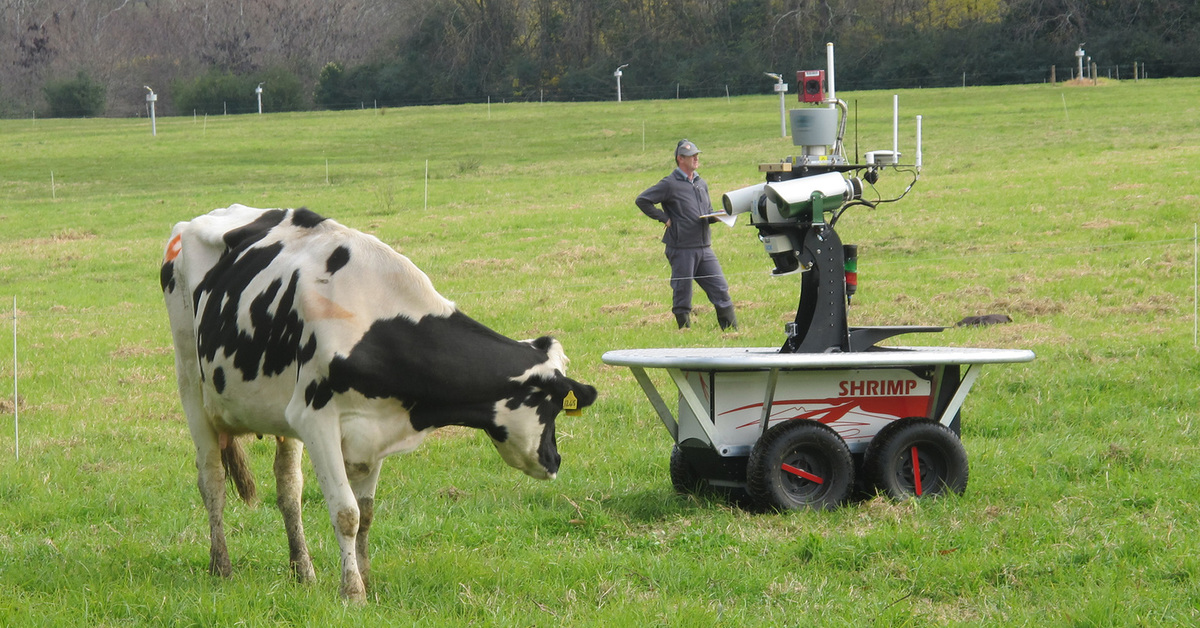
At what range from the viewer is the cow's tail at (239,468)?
6652 millimetres

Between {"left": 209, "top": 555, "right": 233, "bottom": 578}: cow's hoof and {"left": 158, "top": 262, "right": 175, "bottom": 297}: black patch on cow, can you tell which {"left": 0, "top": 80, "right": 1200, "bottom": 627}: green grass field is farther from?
{"left": 158, "top": 262, "right": 175, "bottom": 297}: black patch on cow

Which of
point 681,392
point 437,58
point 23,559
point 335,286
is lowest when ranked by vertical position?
point 23,559

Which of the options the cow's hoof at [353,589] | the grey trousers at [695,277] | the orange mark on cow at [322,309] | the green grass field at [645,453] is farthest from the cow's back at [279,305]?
the grey trousers at [695,277]

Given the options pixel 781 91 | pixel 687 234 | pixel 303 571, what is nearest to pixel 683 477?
pixel 303 571

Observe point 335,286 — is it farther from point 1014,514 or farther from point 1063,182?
point 1063,182

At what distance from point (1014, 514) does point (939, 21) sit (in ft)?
291

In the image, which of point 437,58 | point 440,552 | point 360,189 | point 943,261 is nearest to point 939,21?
point 437,58

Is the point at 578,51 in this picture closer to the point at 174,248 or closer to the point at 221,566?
the point at 174,248

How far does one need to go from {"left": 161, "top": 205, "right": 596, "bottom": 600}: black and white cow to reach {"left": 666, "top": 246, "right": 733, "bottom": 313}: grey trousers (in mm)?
7808

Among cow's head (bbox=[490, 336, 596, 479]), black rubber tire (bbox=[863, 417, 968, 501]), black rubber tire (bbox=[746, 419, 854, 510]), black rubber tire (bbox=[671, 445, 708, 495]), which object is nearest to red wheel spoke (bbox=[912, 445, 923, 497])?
black rubber tire (bbox=[863, 417, 968, 501])

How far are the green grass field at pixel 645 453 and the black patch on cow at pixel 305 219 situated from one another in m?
1.78

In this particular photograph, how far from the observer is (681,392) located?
22.9ft

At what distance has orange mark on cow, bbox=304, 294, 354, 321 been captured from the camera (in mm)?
5543

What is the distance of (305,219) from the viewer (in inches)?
251
